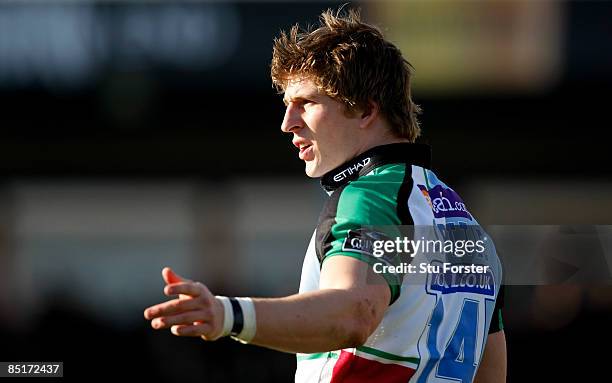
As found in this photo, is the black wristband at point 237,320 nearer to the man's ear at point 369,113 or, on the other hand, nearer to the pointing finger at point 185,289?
the pointing finger at point 185,289

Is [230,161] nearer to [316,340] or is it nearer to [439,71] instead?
[439,71]

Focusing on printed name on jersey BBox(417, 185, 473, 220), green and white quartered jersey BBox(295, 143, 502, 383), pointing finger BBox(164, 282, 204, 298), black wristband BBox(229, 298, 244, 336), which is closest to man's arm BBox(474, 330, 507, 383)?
green and white quartered jersey BBox(295, 143, 502, 383)

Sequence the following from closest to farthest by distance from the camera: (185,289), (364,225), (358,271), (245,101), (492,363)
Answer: (185,289) → (358,271) → (364,225) → (492,363) → (245,101)

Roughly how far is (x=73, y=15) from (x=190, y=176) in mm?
2419

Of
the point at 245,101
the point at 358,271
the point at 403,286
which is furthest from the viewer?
the point at 245,101

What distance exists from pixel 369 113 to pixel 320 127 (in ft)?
0.59

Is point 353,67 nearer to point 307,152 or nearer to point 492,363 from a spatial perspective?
point 307,152

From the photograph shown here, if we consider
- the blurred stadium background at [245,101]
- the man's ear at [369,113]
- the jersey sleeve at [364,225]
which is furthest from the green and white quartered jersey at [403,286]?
the blurred stadium background at [245,101]

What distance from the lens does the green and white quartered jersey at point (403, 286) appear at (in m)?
3.39

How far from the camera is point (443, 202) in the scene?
3699 mm

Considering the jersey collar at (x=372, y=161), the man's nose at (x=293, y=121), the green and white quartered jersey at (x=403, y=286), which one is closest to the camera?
the green and white quartered jersey at (x=403, y=286)

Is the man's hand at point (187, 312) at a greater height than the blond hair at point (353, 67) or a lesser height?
lesser

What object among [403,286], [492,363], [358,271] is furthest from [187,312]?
[492,363]

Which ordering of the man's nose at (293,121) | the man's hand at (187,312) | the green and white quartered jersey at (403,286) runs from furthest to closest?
1. the man's nose at (293,121)
2. the green and white quartered jersey at (403,286)
3. the man's hand at (187,312)
